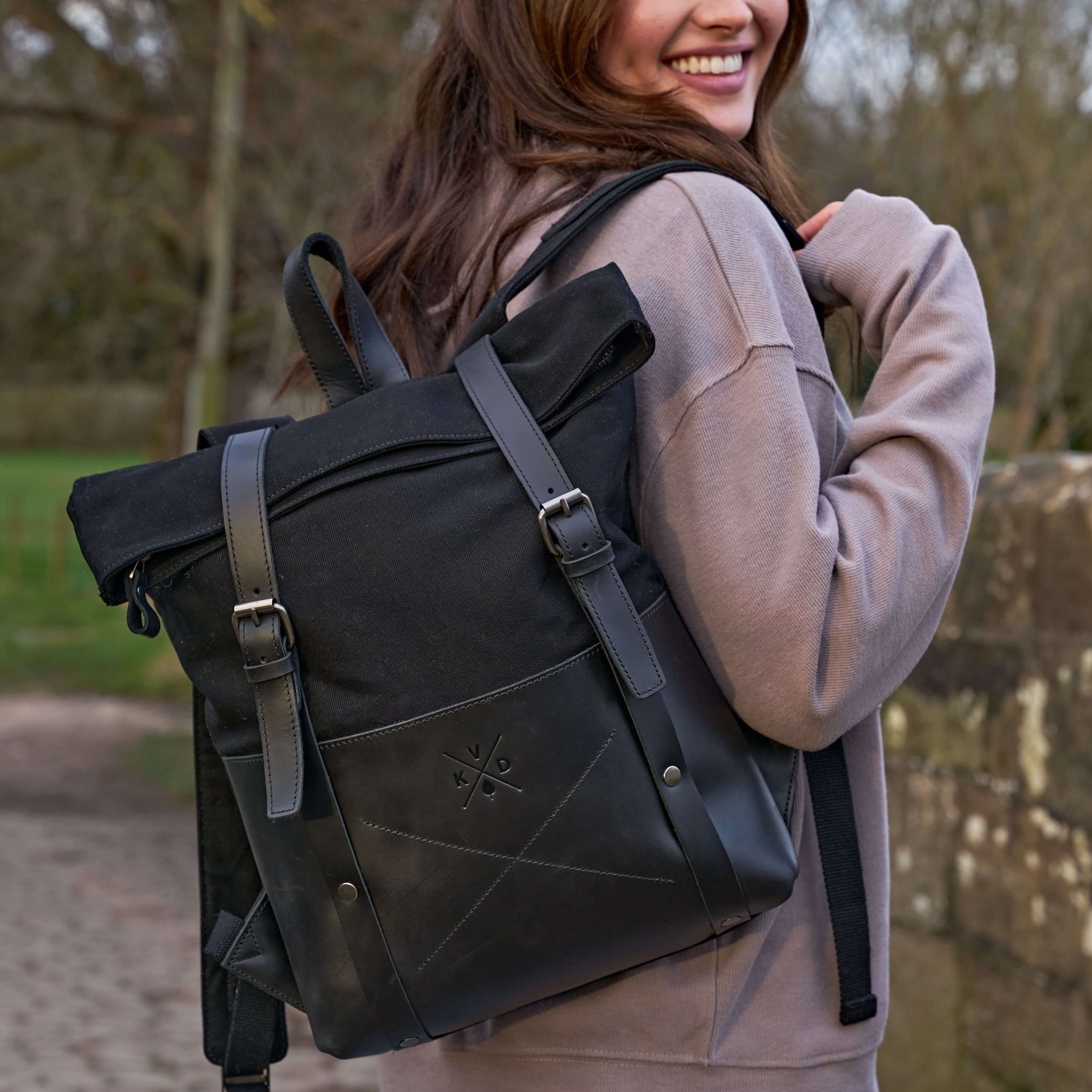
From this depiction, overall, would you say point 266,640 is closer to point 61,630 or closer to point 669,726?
point 669,726

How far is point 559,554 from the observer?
110 cm

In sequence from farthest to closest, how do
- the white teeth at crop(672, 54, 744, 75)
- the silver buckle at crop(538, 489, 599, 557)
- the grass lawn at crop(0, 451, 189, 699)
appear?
the grass lawn at crop(0, 451, 189, 699), the white teeth at crop(672, 54, 744, 75), the silver buckle at crop(538, 489, 599, 557)

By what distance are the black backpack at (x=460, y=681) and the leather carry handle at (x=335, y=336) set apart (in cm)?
13

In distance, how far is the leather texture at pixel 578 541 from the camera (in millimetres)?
1095

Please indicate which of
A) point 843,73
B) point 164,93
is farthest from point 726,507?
point 164,93

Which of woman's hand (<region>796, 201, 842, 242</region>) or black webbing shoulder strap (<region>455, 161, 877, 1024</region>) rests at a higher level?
woman's hand (<region>796, 201, 842, 242</region>)

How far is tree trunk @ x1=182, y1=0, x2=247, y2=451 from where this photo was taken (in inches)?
307

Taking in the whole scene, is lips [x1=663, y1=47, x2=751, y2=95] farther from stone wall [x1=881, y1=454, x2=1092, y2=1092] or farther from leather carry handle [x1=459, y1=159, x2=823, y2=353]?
stone wall [x1=881, y1=454, x2=1092, y2=1092]

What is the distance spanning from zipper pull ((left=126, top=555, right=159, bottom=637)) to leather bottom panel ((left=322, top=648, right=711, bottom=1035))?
0.72 feet

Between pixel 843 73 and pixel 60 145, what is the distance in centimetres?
740

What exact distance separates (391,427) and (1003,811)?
1723 millimetres

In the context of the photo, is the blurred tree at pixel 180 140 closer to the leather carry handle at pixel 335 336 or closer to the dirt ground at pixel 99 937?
the dirt ground at pixel 99 937

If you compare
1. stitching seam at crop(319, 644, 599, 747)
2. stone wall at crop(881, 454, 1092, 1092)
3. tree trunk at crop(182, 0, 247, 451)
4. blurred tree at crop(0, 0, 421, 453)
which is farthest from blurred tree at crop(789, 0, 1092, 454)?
tree trunk at crop(182, 0, 247, 451)

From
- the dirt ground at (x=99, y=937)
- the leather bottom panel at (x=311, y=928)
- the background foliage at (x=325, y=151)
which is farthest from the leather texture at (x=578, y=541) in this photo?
the dirt ground at (x=99, y=937)
